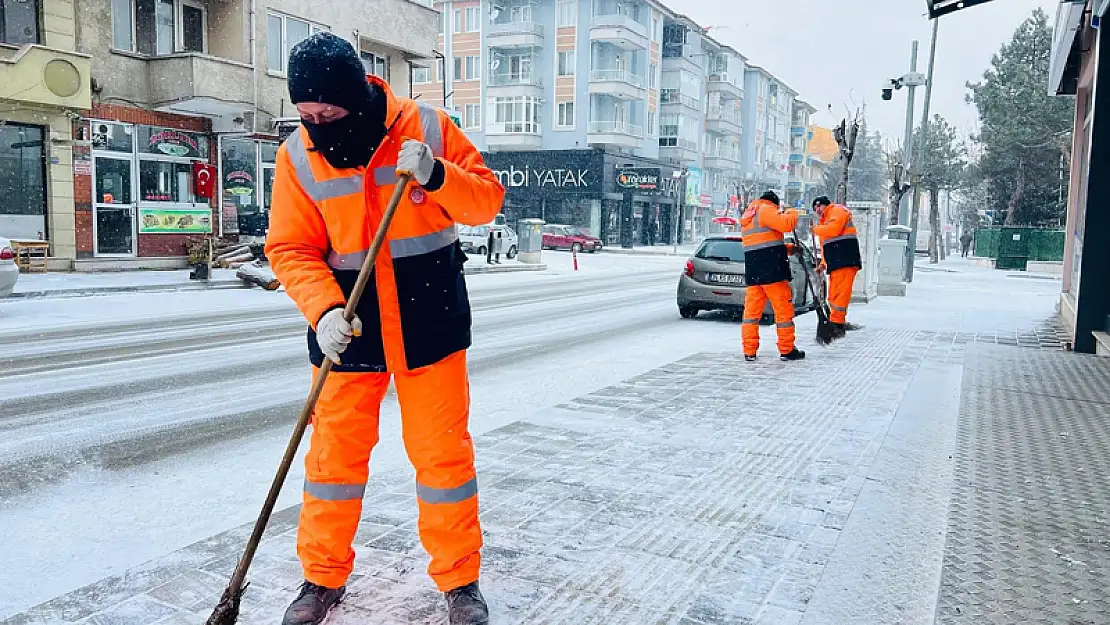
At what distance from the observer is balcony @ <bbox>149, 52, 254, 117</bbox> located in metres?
20.0

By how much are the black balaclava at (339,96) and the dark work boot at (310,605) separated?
141 centimetres

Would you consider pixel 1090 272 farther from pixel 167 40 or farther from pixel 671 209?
pixel 671 209

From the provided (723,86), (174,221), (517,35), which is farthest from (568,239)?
(723,86)

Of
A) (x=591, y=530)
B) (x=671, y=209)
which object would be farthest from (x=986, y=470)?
(x=671, y=209)

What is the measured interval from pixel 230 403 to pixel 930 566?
5.04m

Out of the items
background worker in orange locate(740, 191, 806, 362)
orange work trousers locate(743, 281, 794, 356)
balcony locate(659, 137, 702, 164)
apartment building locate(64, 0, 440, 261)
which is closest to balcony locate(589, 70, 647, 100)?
balcony locate(659, 137, 702, 164)

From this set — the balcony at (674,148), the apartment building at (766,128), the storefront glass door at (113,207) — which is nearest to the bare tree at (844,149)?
the storefront glass door at (113,207)

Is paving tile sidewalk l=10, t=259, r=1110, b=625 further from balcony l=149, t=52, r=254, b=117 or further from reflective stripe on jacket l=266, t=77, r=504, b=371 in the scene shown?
balcony l=149, t=52, r=254, b=117

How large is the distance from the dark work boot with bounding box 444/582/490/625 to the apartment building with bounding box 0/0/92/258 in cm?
1827

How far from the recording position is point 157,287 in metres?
16.8

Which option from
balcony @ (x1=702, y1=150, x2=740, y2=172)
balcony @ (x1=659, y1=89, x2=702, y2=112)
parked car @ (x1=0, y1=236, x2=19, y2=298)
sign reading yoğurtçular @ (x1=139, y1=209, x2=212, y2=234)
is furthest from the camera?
balcony @ (x1=702, y1=150, x2=740, y2=172)

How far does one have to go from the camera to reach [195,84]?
1992 centimetres

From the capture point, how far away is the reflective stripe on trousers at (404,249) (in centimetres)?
283

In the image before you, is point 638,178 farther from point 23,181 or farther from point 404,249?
point 404,249
